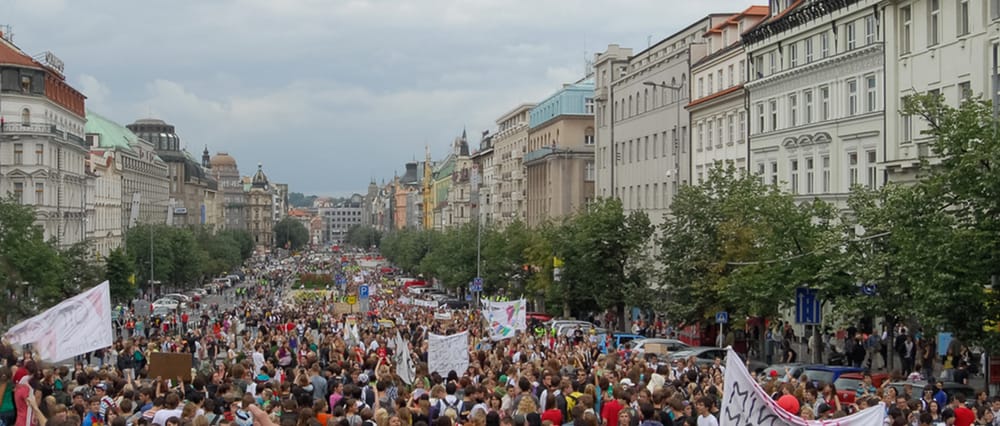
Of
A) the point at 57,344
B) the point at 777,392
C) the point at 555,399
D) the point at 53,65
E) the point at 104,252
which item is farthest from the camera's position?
the point at 104,252

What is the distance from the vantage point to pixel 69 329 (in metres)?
22.0

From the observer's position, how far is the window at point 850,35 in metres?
45.4

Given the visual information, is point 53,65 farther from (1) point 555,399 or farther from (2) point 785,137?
(1) point 555,399

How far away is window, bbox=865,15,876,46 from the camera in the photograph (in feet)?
143

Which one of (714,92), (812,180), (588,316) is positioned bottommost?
(588,316)

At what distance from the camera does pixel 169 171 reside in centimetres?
17125

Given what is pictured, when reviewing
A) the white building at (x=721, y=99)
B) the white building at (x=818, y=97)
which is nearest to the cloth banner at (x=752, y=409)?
the white building at (x=818, y=97)

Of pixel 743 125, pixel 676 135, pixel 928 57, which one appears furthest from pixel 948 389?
pixel 676 135

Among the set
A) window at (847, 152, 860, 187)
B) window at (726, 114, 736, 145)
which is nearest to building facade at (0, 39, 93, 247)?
window at (726, 114, 736, 145)

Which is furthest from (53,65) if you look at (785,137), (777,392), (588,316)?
(777,392)

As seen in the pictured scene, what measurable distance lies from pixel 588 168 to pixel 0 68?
3979cm

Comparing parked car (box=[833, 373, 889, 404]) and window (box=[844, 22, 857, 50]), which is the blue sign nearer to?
parked car (box=[833, 373, 889, 404])

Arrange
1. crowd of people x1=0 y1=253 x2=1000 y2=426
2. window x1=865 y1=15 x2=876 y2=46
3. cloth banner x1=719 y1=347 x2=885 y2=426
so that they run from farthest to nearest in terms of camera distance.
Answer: window x1=865 y1=15 x2=876 y2=46 < crowd of people x1=0 y1=253 x2=1000 y2=426 < cloth banner x1=719 y1=347 x2=885 y2=426

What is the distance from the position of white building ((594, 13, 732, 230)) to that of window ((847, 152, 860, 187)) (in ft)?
47.4
